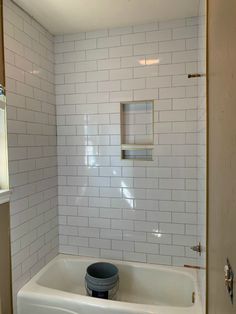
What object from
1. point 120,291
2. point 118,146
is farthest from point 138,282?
point 118,146

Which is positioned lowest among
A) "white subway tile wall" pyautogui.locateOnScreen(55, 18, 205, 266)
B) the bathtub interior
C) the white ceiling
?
the bathtub interior

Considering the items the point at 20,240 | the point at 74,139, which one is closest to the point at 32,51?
the point at 74,139

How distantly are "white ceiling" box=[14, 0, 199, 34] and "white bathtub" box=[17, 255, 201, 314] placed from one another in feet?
7.18

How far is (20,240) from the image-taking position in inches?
76.1

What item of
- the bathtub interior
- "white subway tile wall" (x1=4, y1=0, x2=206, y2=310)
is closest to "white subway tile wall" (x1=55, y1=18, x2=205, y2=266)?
"white subway tile wall" (x1=4, y1=0, x2=206, y2=310)

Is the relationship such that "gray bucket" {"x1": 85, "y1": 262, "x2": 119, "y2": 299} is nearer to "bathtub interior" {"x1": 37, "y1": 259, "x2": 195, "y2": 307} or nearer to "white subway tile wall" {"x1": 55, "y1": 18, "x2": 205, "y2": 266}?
"bathtub interior" {"x1": 37, "y1": 259, "x2": 195, "y2": 307}

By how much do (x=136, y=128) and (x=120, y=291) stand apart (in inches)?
61.1

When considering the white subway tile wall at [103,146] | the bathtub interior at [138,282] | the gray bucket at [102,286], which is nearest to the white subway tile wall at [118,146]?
the white subway tile wall at [103,146]

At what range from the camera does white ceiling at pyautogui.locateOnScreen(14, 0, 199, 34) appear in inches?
75.3

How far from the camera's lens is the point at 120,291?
2348 mm

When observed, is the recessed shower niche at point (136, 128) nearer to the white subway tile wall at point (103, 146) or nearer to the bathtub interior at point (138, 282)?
the white subway tile wall at point (103, 146)

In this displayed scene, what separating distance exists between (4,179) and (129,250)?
1333 mm
